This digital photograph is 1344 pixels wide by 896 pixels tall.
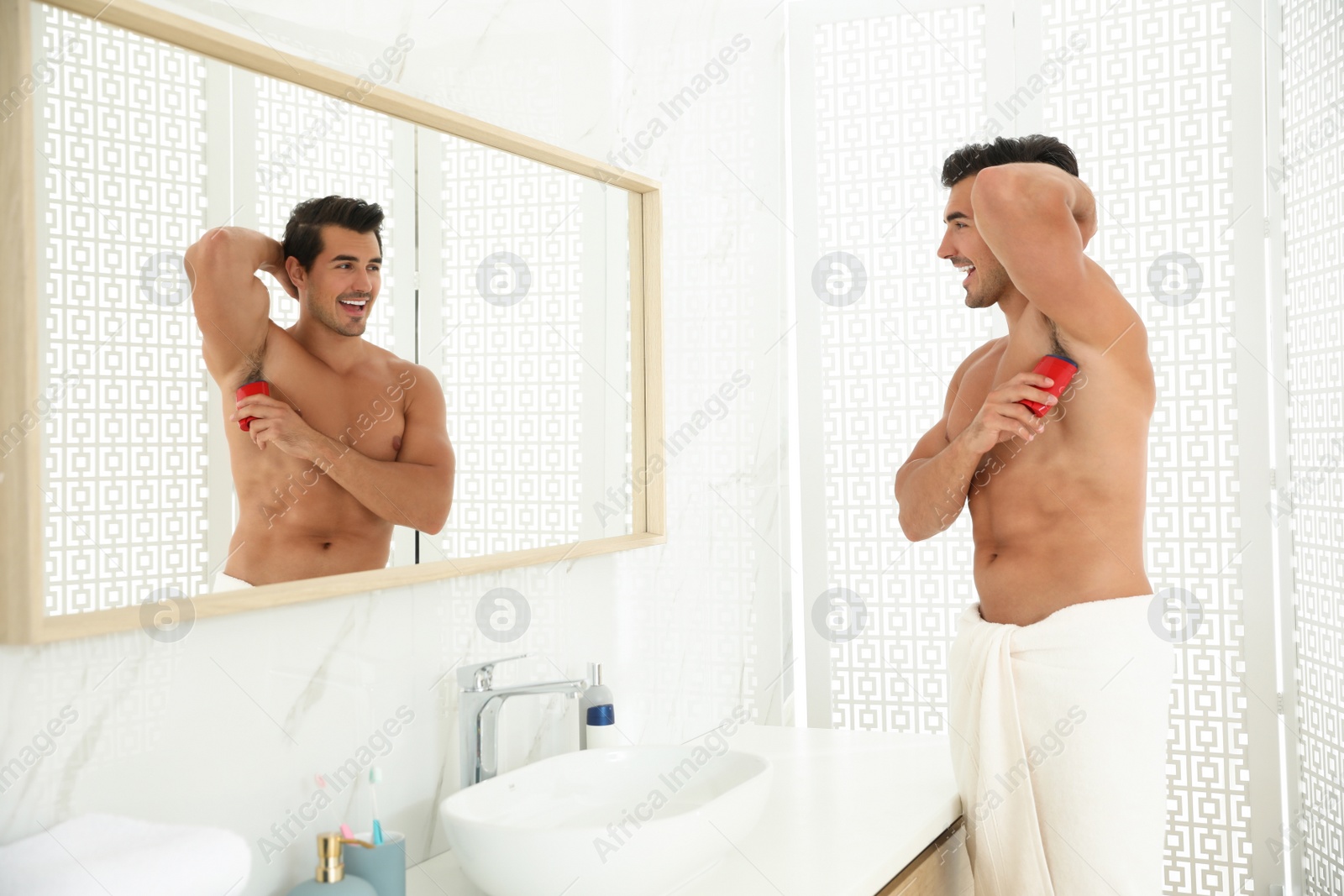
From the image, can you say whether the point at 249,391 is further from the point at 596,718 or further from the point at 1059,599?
the point at 1059,599

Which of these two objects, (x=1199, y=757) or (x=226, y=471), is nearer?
(x=226, y=471)

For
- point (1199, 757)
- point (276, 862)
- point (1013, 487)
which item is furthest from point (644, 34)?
point (1199, 757)

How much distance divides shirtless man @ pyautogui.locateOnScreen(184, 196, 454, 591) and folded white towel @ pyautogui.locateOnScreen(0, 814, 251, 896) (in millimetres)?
255

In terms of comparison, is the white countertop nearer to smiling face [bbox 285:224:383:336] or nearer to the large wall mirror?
the large wall mirror

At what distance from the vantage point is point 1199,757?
7.11ft

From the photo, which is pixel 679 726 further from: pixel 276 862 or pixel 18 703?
pixel 18 703

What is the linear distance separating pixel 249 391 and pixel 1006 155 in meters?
1.54

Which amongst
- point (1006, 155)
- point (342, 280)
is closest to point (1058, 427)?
point (1006, 155)

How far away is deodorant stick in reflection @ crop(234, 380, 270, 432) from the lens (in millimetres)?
1056

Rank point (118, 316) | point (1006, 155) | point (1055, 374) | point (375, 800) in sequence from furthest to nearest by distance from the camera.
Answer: point (1006, 155)
point (1055, 374)
point (375, 800)
point (118, 316)

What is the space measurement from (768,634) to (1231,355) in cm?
122

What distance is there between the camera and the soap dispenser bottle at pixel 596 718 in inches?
61.4

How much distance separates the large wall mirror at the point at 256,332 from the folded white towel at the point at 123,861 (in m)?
0.17

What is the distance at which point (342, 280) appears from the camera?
121cm
